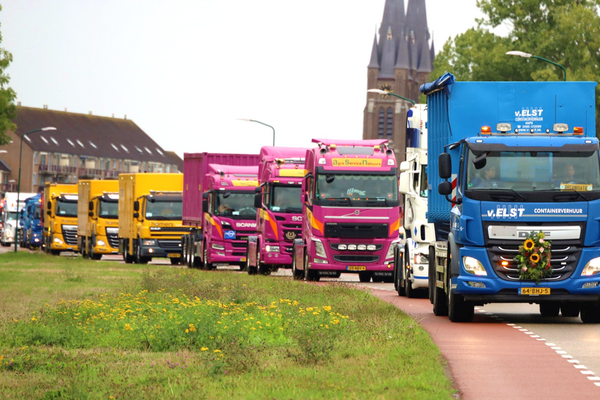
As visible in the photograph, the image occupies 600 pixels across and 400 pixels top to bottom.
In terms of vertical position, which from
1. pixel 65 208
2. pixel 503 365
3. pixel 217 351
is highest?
pixel 65 208

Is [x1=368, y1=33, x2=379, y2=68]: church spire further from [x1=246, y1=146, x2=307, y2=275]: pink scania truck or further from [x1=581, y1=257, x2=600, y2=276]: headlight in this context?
[x1=581, y1=257, x2=600, y2=276]: headlight

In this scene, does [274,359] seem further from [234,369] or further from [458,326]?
[458,326]

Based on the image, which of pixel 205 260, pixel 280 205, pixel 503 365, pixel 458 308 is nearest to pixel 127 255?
pixel 205 260

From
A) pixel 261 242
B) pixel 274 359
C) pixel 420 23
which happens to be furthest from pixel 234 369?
pixel 420 23

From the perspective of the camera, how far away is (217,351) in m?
12.3

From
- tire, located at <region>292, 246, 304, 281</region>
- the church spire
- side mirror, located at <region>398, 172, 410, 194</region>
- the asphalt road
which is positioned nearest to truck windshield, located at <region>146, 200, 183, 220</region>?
tire, located at <region>292, 246, 304, 281</region>

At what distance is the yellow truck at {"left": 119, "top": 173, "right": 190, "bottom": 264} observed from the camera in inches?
1799

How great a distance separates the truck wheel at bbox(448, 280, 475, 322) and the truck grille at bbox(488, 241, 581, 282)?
0.99m

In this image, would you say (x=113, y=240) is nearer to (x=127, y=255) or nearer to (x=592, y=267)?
(x=127, y=255)

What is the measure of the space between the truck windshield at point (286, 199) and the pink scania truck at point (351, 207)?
298 cm

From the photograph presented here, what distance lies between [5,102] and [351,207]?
95.8 feet

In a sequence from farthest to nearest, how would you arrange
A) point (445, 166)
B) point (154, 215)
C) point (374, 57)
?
point (374, 57)
point (154, 215)
point (445, 166)

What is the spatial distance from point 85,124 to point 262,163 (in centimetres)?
13928

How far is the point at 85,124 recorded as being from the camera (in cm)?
17138
